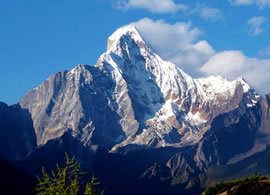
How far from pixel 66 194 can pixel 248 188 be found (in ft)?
92.6

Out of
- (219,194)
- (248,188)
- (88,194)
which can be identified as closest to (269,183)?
(248,188)

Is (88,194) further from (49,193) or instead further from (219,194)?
(219,194)

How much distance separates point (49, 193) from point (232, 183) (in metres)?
34.5

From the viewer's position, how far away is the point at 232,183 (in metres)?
78.4

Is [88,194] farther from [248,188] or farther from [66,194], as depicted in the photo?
[248,188]

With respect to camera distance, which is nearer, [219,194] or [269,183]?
[269,183]

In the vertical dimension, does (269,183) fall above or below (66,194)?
below

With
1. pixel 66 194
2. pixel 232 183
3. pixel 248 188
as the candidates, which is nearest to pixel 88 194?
pixel 66 194

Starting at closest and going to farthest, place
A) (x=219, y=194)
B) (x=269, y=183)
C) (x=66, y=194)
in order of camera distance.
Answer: (x=66, y=194)
(x=269, y=183)
(x=219, y=194)

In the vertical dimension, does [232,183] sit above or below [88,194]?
below

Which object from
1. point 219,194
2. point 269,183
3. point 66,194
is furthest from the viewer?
point 219,194

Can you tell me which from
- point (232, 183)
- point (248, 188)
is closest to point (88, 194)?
point (248, 188)

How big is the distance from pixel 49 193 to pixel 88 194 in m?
4.69

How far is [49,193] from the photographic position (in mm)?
55000
